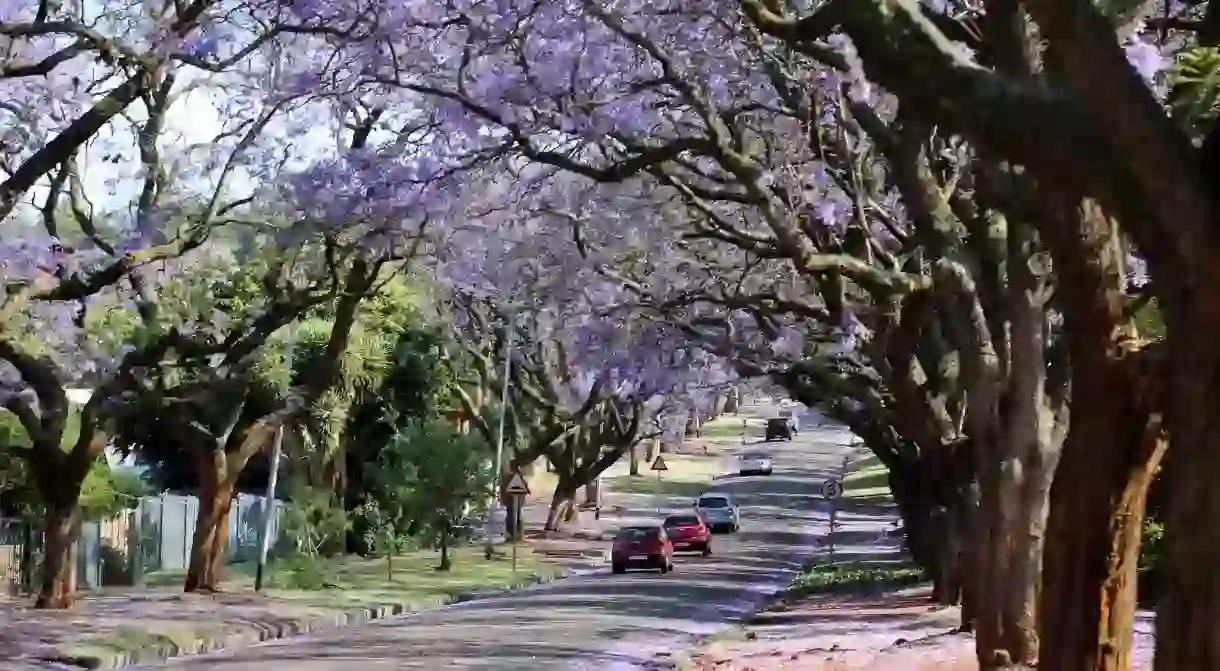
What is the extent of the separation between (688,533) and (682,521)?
39 cm

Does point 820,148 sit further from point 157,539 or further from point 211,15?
point 157,539

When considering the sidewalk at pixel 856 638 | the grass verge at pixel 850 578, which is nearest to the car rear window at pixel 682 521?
the grass verge at pixel 850 578

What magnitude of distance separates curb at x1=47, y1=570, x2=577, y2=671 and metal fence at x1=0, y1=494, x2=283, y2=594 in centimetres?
375

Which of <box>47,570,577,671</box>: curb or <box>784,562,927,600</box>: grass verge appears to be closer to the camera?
<box>47,570,577,671</box>: curb

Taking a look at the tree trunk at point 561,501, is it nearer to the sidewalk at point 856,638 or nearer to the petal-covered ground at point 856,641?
the sidewalk at point 856,638

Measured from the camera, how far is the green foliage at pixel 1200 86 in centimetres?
898

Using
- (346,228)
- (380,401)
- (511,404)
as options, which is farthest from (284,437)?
(346,228)

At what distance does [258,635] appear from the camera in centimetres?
2491

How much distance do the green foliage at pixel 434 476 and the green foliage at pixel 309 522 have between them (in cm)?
156

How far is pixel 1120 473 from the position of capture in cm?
914

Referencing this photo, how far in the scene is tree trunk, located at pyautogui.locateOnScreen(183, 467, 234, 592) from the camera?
28.8m

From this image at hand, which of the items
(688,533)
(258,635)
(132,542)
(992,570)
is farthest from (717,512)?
(992,570)

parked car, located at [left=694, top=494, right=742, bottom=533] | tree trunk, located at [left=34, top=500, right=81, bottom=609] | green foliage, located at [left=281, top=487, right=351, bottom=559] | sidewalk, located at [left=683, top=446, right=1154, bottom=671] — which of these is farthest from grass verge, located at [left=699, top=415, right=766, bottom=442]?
tree trunk, located at [left=34, top=500, right=81, bottom=609]

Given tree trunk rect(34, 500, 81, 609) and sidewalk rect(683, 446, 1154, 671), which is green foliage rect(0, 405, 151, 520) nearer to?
tree trunk rect(34, 500, 81, 609)
